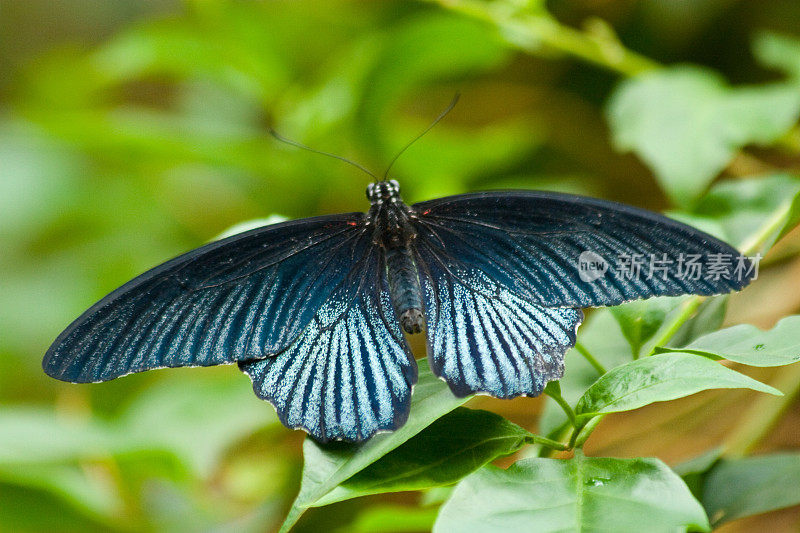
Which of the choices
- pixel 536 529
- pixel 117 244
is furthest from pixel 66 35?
pixel 536 529

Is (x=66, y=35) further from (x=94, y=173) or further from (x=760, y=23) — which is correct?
(x=760, y=23)

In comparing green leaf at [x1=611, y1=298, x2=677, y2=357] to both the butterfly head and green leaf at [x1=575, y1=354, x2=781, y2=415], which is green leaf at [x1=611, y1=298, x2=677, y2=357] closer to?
green leaf at [x1=575, y1=354, x2=781, y2=415]

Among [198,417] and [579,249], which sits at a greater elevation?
[198,417]

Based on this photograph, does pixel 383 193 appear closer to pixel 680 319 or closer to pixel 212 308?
pixel 212 308

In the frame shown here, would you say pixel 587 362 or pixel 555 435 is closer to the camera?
pixel 555 435

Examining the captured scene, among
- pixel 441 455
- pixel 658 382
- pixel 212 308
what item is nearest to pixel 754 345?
pixel 658 382

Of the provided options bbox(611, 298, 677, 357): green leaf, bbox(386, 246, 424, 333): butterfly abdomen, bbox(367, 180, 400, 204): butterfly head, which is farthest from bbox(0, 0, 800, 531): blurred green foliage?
bbox(367, 180, 400, 204): butterfly head
